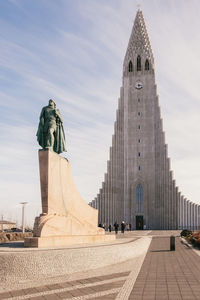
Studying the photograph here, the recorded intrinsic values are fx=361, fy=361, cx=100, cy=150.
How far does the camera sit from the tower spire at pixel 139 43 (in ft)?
204

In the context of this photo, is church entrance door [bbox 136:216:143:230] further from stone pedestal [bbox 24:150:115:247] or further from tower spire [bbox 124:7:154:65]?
stone pedestal [bbox 24:150:115:247]

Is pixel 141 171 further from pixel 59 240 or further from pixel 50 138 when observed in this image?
pixel 59 240

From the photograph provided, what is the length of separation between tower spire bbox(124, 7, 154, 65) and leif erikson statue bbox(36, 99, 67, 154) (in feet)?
163

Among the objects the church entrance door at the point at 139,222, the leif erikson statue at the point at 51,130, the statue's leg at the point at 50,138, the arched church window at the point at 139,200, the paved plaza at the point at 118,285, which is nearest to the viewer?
the paved plaza at the point at 118,285

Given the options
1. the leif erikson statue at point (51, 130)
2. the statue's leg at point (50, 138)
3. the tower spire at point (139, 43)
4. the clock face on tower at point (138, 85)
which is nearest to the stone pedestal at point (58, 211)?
the statue's leg at point (50, 138)

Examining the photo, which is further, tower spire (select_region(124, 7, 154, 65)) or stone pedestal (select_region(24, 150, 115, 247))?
tower spire (select_region(124, 7, 154, 65))

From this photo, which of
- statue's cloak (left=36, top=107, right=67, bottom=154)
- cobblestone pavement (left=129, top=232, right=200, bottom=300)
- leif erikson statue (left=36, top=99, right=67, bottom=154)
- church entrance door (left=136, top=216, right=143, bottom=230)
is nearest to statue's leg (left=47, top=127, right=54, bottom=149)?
leif erikson statue (left=36, top=99, right=67, bottom=154)

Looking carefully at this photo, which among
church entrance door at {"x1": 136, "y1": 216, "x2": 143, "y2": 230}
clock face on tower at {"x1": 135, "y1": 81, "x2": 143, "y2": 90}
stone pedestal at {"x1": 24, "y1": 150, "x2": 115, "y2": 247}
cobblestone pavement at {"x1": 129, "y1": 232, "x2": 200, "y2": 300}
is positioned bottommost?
church entrance door at {"x1": 136, "y1": 216, "x2": 143, "y2": 230}

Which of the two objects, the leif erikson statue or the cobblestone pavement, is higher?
the leif erikson statue

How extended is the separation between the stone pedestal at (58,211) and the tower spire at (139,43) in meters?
49.6

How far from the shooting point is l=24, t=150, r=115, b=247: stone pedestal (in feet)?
40.0

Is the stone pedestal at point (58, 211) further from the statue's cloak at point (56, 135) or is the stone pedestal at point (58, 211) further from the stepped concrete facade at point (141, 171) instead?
the stepped concrete facade at point (141, 171)

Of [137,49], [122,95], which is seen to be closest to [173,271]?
[122,95]

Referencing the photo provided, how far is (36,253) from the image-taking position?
9367 mm
